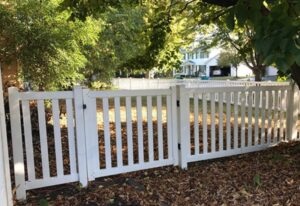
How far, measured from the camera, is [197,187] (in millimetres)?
3918

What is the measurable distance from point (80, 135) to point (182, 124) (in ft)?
4.91

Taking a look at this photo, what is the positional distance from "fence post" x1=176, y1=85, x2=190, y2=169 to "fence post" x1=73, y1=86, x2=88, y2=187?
141cm

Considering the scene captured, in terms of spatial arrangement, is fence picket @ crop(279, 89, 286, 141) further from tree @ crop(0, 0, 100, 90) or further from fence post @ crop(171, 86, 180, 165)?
tree @ crop(0, 0, 100, 90)

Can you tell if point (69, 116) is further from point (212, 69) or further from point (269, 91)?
point (212, 69)

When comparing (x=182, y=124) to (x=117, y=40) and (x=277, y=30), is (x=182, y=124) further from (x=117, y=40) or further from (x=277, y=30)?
(x=117, y=40)

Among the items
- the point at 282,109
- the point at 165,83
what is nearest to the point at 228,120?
the point at 282,109

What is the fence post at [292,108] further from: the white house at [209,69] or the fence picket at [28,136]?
the white house at [209,69]

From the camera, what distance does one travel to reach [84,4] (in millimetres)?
5551

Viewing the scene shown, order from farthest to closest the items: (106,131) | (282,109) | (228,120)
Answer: (282,109) → (228,120) → (106,131)

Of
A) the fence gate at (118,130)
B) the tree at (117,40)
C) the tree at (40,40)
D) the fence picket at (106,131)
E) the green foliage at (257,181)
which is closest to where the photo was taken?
the green foliage at (257,181)

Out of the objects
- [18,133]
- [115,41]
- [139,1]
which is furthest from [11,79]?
[115,41]

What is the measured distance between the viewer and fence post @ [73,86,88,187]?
392 centimetres

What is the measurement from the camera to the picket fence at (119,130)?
377 centimetres

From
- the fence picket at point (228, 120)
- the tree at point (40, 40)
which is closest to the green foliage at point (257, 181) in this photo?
the fence picket at point (228, 120)
